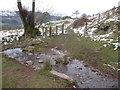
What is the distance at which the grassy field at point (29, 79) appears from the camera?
5062mm

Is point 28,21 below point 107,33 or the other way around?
the other way around

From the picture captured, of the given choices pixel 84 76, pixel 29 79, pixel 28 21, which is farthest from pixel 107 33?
pixel 29 79

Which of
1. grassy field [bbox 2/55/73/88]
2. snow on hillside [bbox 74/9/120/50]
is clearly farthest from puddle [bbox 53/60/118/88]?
snow on hillside [bbox 74/9/120/50]

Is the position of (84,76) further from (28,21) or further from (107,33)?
(28,21)

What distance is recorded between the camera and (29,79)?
18.2 ft

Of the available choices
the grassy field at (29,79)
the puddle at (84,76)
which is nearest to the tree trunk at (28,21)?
the puddle at (84,76)

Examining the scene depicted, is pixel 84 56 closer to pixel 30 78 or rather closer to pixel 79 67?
pixel 79 67

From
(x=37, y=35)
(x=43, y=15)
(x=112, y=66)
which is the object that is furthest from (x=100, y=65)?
(x=43, y=15)

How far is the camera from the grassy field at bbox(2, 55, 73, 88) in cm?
506

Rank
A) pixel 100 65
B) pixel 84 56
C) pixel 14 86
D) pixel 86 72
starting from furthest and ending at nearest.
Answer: pixel 84 56 → pixel 100 65 → pixel 86 72 → pixel 14 86

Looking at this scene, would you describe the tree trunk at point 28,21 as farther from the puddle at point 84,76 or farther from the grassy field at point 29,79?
the grassy field at point 29,79

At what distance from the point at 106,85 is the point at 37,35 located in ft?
46.3

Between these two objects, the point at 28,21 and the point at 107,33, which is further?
the point at 28,21

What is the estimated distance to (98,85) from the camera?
552cm
